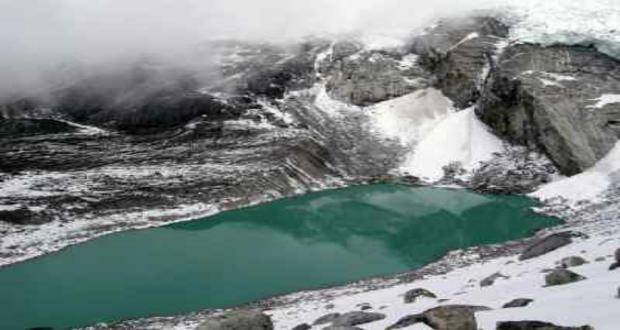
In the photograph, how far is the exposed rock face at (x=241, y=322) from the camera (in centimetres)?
2277

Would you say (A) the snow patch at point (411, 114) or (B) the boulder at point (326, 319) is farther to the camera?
(A) the snow patch at point (411, 114)

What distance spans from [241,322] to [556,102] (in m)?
60.0

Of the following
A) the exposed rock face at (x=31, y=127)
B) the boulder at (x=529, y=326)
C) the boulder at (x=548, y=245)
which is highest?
the boulder at (x=529, y=326)

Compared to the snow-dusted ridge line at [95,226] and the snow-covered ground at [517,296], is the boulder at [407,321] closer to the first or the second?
the snow-covered ground at [517,296]

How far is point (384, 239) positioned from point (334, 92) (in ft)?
121

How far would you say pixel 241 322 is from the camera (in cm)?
2302

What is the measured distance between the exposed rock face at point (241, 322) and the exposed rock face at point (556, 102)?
174ft

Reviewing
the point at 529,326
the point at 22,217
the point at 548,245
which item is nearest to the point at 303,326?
the point at 548,245

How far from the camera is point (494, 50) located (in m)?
89.7

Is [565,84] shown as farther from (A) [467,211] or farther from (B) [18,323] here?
(B) [18,323]

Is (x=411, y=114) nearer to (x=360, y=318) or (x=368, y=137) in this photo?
(x=368, y=137)

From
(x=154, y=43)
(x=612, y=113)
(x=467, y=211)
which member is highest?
(x=154, y=43)

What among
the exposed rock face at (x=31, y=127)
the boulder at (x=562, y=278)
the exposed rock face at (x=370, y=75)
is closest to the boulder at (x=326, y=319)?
the boulder at (x=562, y=278)

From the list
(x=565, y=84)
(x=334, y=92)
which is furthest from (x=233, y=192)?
(x=565, y=84)
